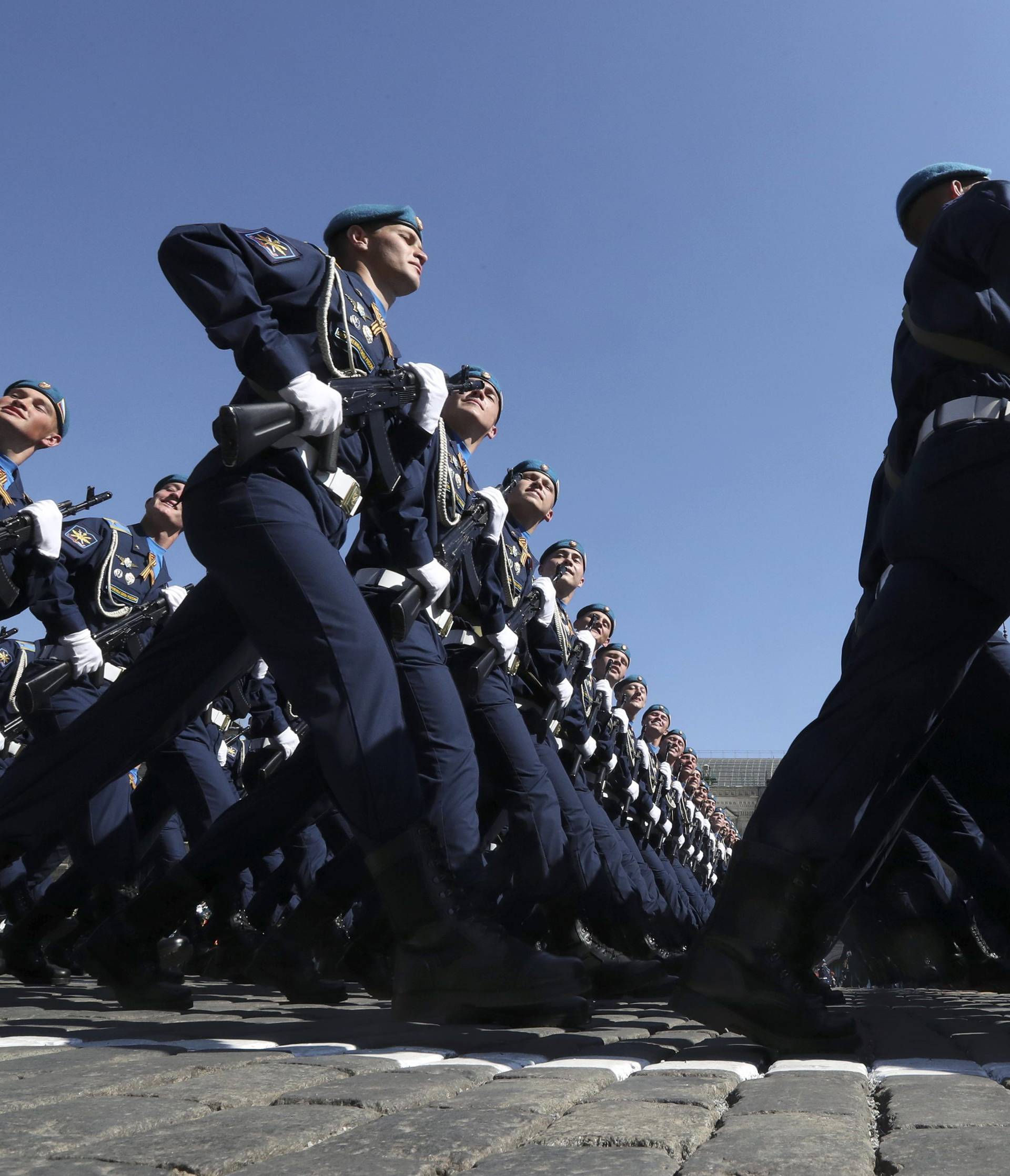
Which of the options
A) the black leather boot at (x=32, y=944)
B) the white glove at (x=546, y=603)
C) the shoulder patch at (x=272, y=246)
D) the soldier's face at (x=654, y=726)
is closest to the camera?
the shoulder patch at (x=272, y=246)

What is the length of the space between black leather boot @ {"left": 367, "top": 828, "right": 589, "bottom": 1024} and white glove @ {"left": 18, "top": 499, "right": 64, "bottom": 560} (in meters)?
3.51

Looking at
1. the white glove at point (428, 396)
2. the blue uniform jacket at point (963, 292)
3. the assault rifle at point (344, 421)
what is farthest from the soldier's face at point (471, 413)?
the blue uniform jacket at point (963, 292)

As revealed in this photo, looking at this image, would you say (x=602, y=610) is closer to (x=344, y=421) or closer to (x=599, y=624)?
(x=599, y=624)

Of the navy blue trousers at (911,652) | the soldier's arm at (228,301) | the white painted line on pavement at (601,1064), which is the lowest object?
the white painted line on pavement at (601,1064)

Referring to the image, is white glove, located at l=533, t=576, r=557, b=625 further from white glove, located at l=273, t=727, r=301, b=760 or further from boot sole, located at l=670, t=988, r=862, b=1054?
boot sole, located at l=670, t=988, r=862, b=1054

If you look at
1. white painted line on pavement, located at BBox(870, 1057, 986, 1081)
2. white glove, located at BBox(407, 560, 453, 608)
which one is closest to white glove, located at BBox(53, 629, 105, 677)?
white glove, located at BBox(407, 560, 453, 608)

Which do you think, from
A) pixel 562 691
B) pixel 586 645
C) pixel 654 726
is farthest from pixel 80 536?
pixel 654 726

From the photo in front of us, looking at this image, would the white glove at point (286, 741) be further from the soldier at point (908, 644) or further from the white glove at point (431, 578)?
the soldier at point (908, 644)

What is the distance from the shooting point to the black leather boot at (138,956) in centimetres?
341

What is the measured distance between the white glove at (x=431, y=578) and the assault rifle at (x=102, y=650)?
1818mm

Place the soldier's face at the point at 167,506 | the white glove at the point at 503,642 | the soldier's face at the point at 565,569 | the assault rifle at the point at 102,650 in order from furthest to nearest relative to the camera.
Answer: the soldier's face at the point at 565,569 → the soldier's face at the point at 167,506 → the white glove at the point at 503,642 → the assault rifle at the point at 102,650

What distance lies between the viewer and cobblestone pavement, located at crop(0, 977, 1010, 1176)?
1.29m

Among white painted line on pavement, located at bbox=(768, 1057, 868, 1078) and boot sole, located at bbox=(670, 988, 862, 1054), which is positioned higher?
boot sole, located at bbox=(670, 988, 862, 1054)

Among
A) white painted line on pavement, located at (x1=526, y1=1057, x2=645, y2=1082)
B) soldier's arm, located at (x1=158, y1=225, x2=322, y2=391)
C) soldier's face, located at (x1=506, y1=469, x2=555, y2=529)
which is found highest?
soldier's face, located at (x1=506, y1=469, x2=555, y2=529)
